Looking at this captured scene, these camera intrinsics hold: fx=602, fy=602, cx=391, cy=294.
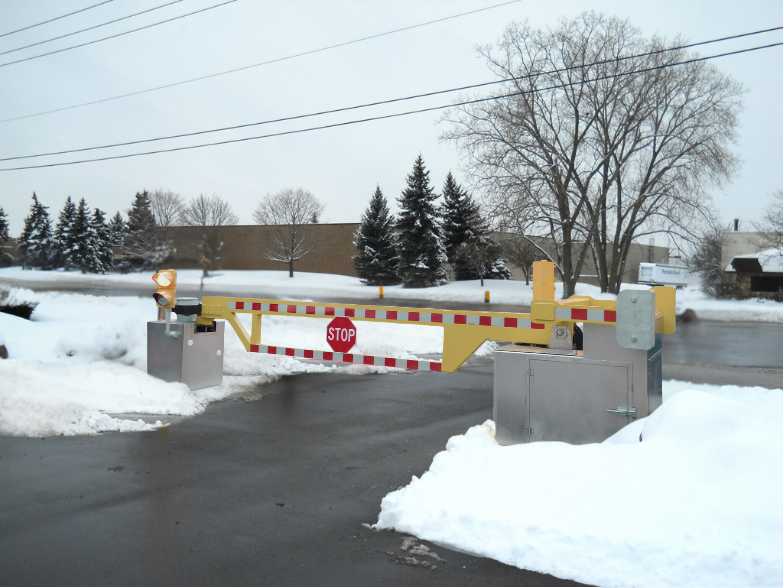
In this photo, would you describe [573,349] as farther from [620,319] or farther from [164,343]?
[164,343]

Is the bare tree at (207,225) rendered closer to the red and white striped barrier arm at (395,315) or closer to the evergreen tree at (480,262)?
the red and white striped barrier arm at (395,315)

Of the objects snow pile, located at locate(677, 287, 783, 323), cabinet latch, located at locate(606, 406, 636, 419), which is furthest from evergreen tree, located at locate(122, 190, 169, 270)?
snow pile, located at locate(677, 287, 783, 323)

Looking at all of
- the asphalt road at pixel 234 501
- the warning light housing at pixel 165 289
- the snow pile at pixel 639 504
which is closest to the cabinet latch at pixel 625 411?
the snow pile at pixel 639 504

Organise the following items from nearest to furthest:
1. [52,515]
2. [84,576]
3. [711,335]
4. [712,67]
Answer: [84,576] → [52,515] → [711,335] → [712,67]

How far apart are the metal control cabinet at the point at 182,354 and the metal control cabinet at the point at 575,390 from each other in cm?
434

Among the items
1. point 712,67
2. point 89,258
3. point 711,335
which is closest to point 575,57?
point 712,67

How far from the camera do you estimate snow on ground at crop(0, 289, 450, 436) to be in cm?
636

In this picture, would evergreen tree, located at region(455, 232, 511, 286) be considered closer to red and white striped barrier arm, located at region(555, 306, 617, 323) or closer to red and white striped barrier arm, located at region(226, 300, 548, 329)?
red and white striped barrier arm, located at region(226, 300, 548, 329)

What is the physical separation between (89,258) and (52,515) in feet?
Answer: 50.2

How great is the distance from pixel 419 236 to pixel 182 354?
37468 millimetres

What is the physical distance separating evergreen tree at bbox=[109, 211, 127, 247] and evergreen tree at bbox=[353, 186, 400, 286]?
3244 cm

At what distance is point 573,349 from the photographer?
5801 mm

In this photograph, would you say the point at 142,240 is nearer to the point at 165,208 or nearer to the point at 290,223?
the point at 165,208

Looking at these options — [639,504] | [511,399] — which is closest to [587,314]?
[511,399]
